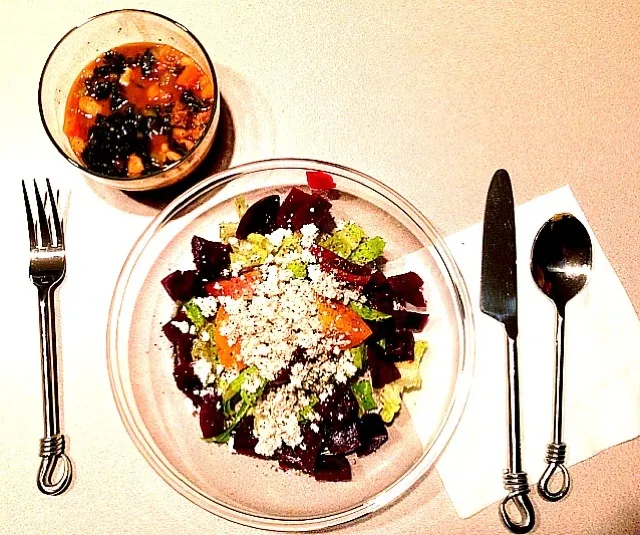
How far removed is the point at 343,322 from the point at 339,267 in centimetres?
10

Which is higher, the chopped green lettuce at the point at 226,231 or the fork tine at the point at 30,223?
the fork tine at the point at 30,223

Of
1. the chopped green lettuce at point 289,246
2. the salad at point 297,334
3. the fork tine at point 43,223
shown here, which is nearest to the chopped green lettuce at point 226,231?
the salad at point 297,334

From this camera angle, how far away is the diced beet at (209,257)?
1.25 metres

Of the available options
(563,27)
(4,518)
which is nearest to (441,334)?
(563,27)

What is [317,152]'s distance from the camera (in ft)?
4.40

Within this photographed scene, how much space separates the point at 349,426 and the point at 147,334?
0.43 metres

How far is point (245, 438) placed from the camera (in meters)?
1.24

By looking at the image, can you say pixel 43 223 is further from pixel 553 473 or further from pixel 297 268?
pixel 553 473

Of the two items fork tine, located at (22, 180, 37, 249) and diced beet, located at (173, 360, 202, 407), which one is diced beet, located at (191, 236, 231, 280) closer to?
diced beet, located at (173, 360, 202, 407)

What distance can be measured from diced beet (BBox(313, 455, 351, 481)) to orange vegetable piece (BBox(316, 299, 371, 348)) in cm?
23

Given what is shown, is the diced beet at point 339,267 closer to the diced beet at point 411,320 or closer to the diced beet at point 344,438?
the diced beet at point 411,320

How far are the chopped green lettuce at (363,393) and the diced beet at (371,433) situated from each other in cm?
3

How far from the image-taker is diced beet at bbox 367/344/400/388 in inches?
47.6

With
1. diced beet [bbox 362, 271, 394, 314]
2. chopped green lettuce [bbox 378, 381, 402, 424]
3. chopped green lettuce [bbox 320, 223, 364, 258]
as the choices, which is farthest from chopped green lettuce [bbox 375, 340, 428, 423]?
chopped green lettuce [bbox 320, 223, 364, 258]
